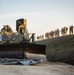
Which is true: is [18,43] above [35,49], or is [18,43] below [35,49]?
above

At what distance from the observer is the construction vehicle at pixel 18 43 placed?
2173cm

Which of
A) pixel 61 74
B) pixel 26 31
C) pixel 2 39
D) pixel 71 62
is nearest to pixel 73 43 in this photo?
pixel 71 62

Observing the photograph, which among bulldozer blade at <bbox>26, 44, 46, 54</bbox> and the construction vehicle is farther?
bulldozer blade at <bbox>26, 44, 46, 54</bbox>

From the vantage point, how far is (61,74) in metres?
14.6

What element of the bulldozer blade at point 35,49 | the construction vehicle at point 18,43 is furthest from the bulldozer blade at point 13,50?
the bulldozer blade at point 35,49

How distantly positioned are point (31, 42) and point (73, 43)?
11.0 meters

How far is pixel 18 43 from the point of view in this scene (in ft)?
71.3

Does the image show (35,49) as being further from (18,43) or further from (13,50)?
(13,50)

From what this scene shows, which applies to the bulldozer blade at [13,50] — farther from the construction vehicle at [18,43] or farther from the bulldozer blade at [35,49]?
the bulldozer blade at [35,49]

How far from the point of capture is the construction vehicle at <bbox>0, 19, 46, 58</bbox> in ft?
71.3

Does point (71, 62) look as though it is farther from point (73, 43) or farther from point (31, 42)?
point (73, 43)

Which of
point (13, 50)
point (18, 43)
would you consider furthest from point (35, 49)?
point (13, 50)

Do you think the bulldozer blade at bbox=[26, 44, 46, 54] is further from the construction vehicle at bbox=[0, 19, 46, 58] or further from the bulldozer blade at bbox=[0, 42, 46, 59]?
the bulldozer blade at bbox=[0, 42, 46, 59]

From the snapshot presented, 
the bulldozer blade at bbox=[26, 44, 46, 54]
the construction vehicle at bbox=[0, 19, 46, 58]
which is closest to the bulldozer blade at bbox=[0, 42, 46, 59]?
the construction vehicle at bbox=[0, 19, 46, 58]
